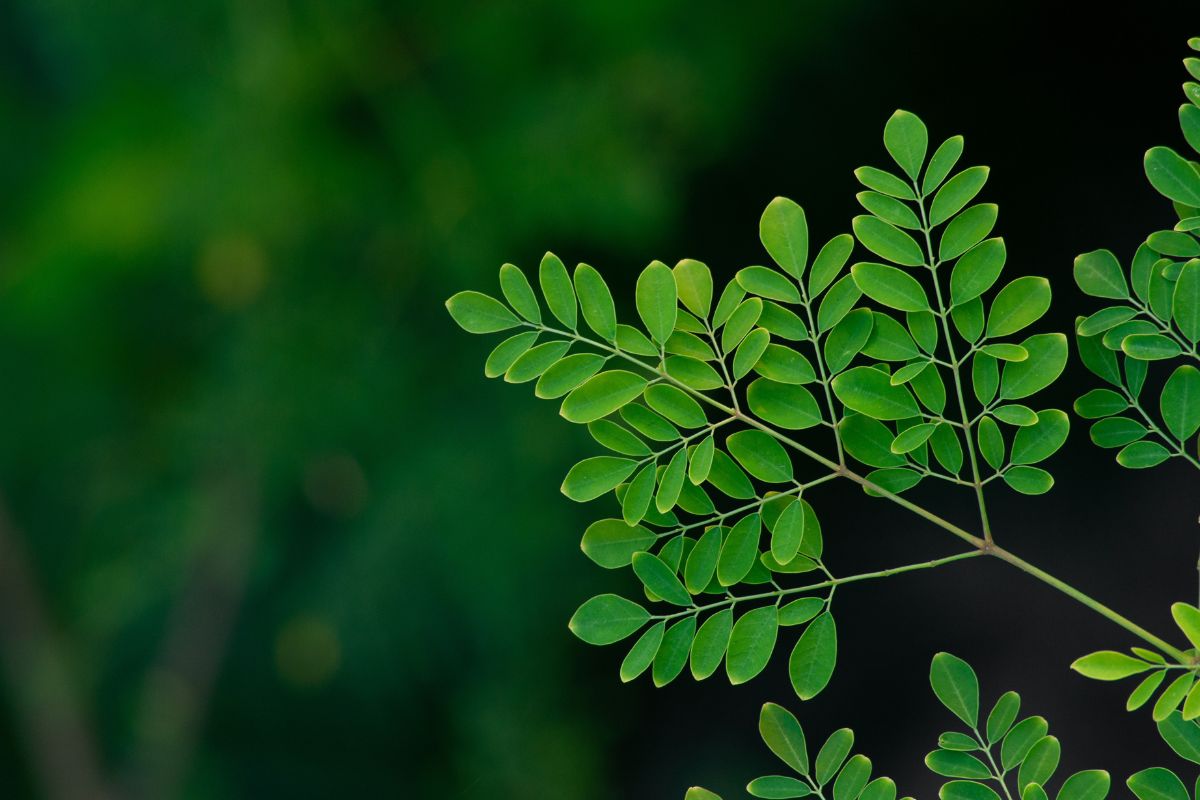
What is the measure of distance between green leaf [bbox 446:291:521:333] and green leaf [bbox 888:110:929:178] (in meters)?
0.10

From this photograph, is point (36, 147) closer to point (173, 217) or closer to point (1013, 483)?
point (173, 217)

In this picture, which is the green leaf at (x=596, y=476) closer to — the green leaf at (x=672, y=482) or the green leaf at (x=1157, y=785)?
the green leaf at (x=672, y=482)

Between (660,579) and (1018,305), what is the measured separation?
0.34 ft

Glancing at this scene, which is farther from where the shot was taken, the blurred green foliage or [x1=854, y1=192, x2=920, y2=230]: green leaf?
the blurred green foliage

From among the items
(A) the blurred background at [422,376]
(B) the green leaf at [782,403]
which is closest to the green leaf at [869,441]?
(B) the green leaf at [782,403]

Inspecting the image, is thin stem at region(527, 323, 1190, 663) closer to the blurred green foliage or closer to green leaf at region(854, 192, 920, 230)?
green leaf at region(854, 192, 920, 230)

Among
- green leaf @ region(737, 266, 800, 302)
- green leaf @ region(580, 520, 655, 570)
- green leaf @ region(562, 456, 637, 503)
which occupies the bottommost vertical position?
green leaf @ region(580, 520, 655, 570)

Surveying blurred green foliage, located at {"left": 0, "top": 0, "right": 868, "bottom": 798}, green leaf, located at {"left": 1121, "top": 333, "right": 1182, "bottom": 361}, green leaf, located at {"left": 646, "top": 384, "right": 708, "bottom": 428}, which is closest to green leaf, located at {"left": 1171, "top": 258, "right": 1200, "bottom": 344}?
green leaf, located at {"left": 1121, "top": 333, "right": 1182, "bottom": 361}

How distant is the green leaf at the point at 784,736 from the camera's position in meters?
0.27

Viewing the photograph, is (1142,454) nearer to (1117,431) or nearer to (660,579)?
(1117,431)

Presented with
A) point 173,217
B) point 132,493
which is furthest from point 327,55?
point 132,493

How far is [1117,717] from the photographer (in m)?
1.41

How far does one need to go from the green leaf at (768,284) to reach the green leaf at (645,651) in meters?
0.08

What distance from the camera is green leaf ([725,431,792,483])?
0.87 feet
